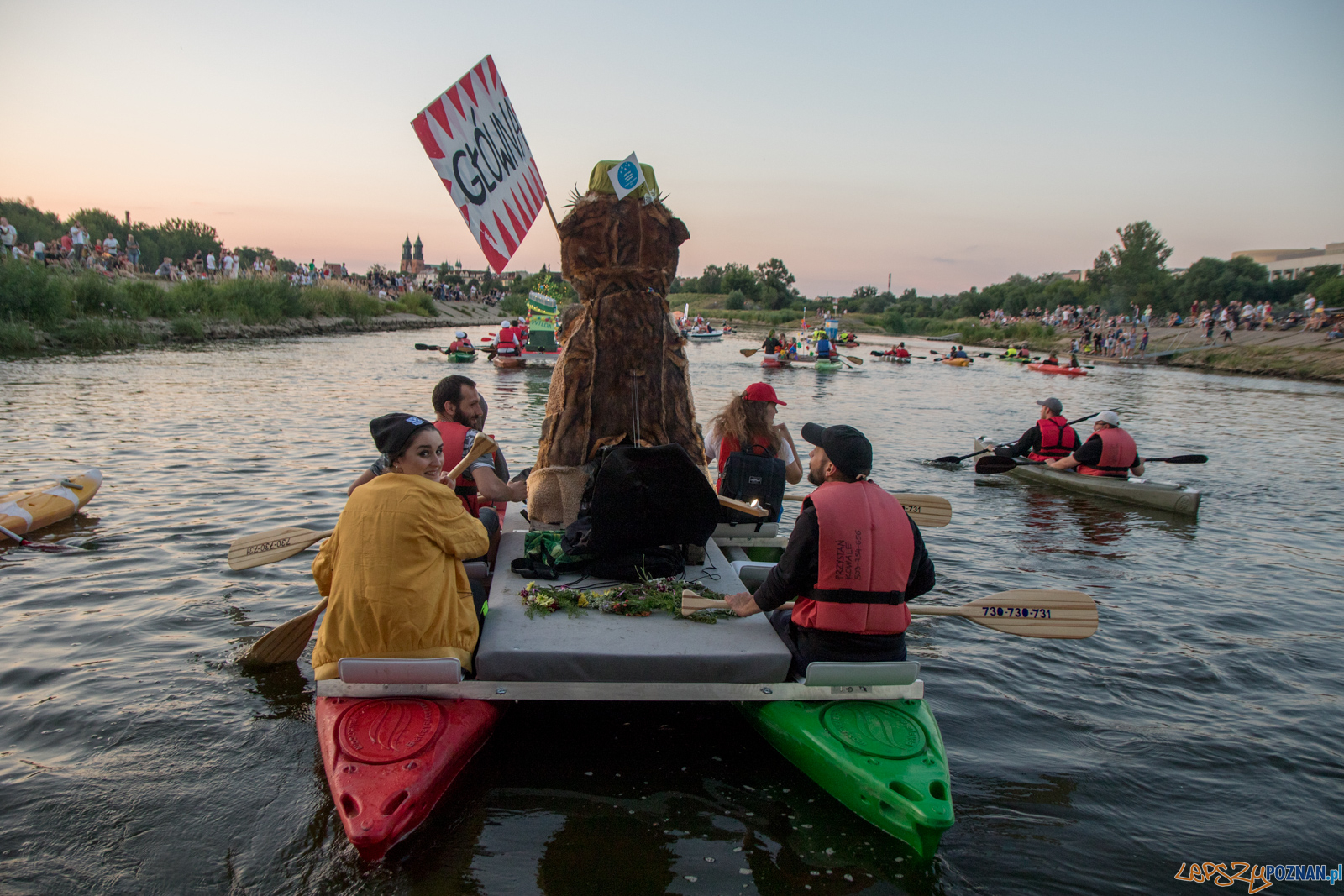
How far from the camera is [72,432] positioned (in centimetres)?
1147

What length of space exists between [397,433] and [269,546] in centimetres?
230

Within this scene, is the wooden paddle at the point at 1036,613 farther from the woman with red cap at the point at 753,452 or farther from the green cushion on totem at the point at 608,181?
the green cushion on totem at the point at 608,181

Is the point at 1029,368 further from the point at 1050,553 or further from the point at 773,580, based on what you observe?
the point at 773,580

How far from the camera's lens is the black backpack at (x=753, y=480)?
5840 mm

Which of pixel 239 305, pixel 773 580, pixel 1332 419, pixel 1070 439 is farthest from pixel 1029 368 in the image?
pixel 773 580

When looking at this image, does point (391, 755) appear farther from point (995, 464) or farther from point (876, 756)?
point (995, 464)

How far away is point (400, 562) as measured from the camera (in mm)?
3496

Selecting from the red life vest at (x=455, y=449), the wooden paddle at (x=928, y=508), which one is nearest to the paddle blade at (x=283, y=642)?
the red life vest at (x=455, y=449)

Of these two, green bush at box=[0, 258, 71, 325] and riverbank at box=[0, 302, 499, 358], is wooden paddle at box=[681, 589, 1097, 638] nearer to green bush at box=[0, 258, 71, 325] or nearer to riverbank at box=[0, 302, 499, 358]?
riverbank at box=[0, 302, 499, 358]

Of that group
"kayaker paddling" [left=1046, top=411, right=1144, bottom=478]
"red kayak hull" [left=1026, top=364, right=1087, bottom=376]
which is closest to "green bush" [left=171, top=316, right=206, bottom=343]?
"kayaker paddling" [left=1046, top=411, right=1144, bottom=478]

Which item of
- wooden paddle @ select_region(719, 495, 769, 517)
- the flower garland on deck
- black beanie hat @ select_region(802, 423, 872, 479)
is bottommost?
the flower garland on deck

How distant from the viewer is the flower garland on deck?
4.11 metres

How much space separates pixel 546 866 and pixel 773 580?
5.25 feet

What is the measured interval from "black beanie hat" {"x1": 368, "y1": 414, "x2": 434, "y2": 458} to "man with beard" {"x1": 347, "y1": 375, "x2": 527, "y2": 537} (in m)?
1.32
